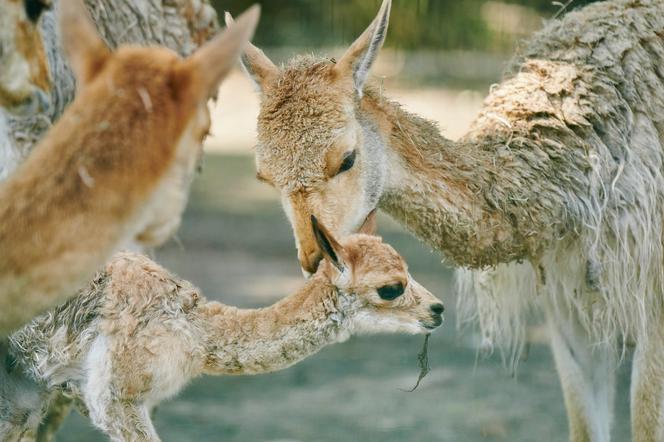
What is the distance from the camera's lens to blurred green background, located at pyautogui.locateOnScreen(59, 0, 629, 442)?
19.0 ft

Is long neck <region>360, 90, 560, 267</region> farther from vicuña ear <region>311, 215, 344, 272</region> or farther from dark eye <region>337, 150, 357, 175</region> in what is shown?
vicuña ear <region>311, 215, 344, 272</region>

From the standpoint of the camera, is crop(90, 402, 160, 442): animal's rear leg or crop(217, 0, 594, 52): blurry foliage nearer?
crop(90, 402, 160, 442): animal's rear leg

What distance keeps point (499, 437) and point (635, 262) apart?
65.5 inches

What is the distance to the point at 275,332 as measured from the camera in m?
3.86

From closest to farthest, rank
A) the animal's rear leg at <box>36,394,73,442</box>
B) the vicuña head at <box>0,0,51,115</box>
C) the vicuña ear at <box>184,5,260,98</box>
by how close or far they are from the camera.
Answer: the vicuña ear at <box>184,5,260,98</box> < the vicuña head at <box>0,0,51,115</box> < the animal's rear leg at <box>36,394,73,442</box>

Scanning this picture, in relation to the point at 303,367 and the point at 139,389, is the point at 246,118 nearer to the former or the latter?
the point at 303,367

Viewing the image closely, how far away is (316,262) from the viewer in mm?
3846

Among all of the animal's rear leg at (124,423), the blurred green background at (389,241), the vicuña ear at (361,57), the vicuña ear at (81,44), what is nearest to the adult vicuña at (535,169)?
the vicuña ear at (361,57)

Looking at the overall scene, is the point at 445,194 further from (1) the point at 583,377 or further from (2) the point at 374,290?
(1) the point at 583,377

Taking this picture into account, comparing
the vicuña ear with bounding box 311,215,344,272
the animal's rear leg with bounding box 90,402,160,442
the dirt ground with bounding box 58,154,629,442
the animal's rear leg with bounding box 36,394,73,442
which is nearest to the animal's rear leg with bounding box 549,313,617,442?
the dirt ground with bounding box 58,154,629,442

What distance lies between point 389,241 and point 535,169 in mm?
4104

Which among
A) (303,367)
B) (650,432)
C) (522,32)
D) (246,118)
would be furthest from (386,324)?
(246,118)

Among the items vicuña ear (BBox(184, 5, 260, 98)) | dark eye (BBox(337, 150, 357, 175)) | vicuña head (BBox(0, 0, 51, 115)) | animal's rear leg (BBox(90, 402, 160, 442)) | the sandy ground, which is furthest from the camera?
the sandy ground

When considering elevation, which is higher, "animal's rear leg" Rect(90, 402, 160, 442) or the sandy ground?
"animal's rear leg" Rect(90, 402, 160, 442)
